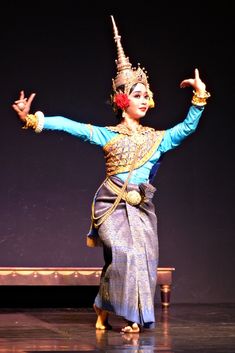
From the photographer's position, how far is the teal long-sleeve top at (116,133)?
3.99m

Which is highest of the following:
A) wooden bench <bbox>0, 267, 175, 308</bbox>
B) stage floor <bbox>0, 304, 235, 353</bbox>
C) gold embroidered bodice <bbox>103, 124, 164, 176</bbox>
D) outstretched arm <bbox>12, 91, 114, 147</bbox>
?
outstretched arm <bbox>12, 91, 114, 147</bbox>

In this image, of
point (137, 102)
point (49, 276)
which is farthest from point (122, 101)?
point (49, 276)

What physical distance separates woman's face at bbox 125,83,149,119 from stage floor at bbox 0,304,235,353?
1.00m

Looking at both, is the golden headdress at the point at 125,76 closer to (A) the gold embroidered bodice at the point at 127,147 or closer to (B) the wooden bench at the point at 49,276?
(A) the gold embroidered bodice at the point at 127,147

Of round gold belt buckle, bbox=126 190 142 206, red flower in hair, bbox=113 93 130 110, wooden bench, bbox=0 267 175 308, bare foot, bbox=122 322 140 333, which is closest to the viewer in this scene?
bare foot, bbox=122 322 140 333

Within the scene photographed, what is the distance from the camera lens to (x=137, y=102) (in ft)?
13.5

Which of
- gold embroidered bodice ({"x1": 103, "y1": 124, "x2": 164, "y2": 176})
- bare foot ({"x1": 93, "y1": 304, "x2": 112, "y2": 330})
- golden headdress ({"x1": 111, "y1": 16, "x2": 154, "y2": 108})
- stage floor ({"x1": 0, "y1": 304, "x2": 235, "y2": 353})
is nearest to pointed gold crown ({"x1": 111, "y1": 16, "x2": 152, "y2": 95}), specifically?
golden headdress ({"x1": 111, "y1": 16, "x2": 154, "y2": 108})

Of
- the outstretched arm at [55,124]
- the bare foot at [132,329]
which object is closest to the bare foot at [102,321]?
the bare foot at [132,329]

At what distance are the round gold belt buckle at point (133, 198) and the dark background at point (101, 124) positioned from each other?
1.85 meters

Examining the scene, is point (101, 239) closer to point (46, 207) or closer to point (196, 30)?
point (46, 207)

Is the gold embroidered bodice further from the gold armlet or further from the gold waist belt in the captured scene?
the gold armlet

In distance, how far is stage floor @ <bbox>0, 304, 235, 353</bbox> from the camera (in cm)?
328

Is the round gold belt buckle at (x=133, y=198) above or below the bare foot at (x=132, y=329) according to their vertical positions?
above

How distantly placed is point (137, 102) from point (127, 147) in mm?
238
